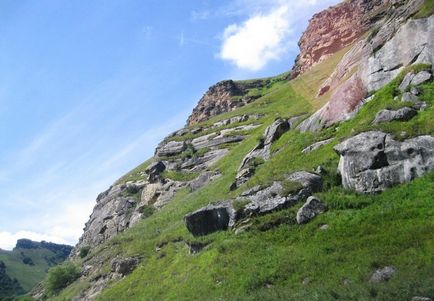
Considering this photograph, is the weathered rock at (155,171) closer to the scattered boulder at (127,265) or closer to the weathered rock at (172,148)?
the weathered rock at (172,148)

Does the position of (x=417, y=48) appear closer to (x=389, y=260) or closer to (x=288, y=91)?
(x=389, y=260)

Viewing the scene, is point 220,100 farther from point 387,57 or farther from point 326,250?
point 326,250

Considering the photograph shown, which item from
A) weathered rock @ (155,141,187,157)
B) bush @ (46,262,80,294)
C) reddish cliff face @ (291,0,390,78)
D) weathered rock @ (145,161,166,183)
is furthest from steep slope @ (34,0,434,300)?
reddish cliff face @ (291,0,390,78)

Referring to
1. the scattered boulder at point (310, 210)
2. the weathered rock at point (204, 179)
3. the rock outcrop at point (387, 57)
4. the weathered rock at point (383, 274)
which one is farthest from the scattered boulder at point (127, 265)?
the weathered rock at point (383, 274)

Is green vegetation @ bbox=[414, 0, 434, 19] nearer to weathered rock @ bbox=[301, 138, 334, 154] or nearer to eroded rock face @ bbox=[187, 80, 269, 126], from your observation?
weathered rock @ bbox=[301, 138, 334, 154]

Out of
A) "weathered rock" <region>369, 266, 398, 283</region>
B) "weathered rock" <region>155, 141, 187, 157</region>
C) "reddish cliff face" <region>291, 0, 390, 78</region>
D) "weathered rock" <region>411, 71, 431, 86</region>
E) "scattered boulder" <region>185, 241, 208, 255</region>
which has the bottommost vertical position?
"weathered rock" <region>369, 266, 398, 283</region>

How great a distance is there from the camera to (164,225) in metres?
58.4

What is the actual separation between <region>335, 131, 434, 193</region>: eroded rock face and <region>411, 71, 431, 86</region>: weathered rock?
724cm

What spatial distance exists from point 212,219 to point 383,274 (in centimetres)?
1784

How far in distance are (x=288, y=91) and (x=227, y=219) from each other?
8994 cm

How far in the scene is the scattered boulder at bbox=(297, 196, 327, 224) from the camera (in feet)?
94.0

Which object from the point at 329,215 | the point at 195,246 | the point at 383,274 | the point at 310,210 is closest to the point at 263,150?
the point at 195,246

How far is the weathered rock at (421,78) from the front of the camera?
33562 mm

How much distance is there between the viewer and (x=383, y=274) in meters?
19.4
